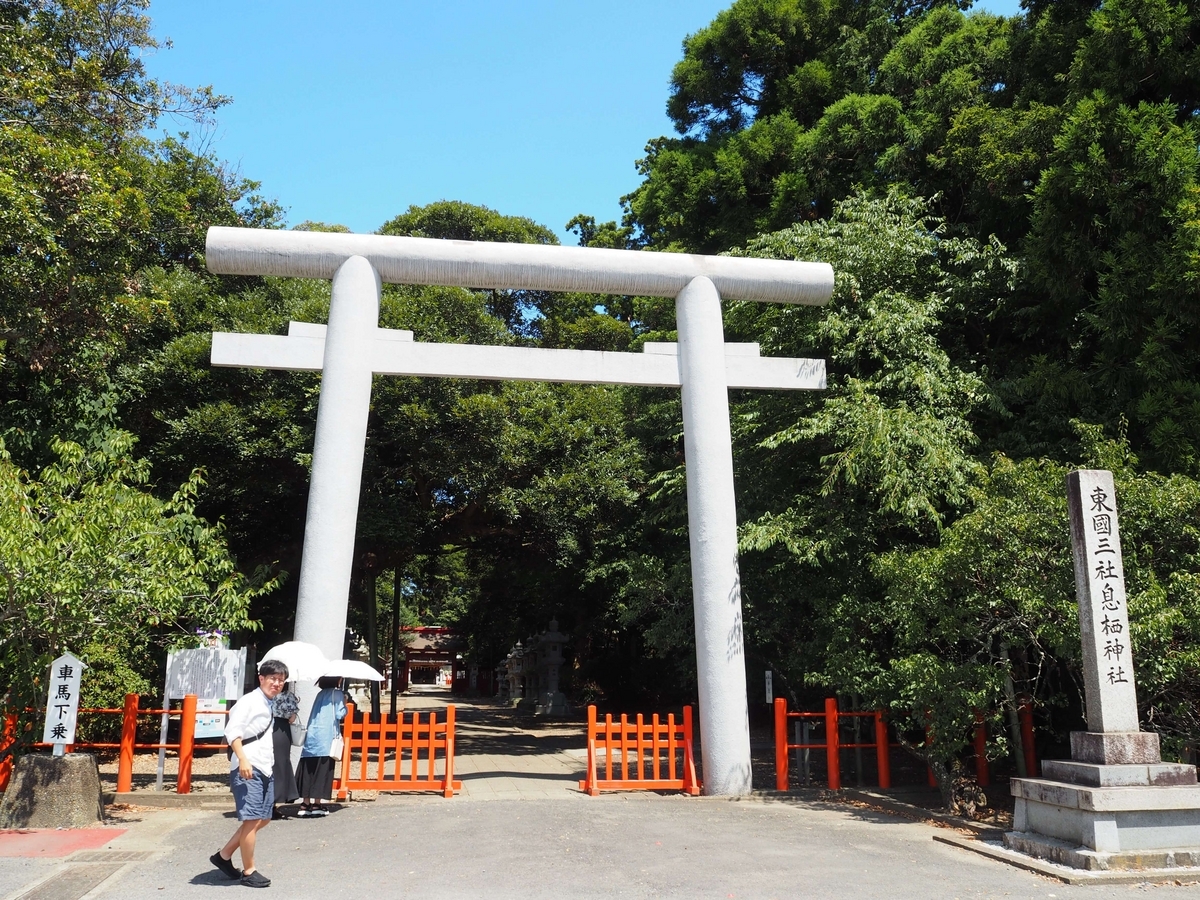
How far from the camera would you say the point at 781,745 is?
10.4 m

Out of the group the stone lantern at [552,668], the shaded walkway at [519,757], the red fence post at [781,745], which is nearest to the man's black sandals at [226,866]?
the shaded walkway at [519,757]

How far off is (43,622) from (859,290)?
33.1 feet

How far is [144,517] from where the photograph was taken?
866cm

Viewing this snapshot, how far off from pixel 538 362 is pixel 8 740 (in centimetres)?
668

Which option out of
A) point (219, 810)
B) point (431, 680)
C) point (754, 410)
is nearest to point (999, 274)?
point (754, 410)

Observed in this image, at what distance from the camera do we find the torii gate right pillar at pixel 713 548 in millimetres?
9938

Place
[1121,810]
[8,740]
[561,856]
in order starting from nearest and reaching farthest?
[1121,810] < [561,856] < [8,740]

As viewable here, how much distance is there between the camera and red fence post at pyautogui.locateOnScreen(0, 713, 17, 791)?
29.2 ft

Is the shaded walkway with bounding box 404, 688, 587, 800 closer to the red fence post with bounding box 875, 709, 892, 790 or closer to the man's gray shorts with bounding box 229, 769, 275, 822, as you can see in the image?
the red fence post with bounding box 875, 709, 892, 790

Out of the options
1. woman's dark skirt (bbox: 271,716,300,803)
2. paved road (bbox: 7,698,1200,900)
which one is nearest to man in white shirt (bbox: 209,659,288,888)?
paved road (bbox: 7,698,1200,900)

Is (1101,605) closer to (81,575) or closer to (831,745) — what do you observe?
(831,745)

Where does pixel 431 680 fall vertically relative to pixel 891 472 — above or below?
below

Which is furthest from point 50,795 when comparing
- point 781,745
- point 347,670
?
point 781,745

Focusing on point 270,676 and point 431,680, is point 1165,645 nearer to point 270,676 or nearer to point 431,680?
point 270,676
